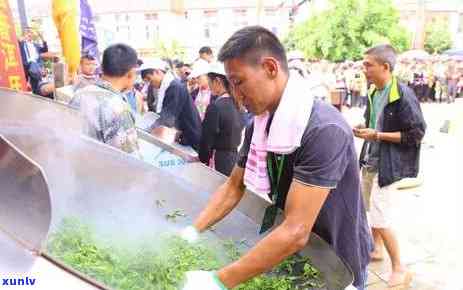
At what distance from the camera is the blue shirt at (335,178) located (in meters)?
1.54

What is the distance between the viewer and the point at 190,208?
8.65 feet

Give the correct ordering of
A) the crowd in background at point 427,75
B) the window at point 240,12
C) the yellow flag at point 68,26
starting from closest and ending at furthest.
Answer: the yellow flag at point 68,26 → the crowd in background at point 427,75 → the window at point 240,12

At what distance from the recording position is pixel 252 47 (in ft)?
5.18

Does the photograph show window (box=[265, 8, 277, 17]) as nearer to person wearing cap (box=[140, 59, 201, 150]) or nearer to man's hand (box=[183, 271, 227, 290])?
person wearing cap (box=[140, 59, 201, 150])

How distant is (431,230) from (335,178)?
372 centimetres

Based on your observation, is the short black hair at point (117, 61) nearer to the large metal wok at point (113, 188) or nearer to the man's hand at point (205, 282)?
the large metal wok at point (113, 188)

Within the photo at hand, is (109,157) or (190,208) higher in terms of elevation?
(109,157)

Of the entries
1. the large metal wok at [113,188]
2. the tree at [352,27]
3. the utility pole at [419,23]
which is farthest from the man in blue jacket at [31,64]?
the utility pole at [419,23]

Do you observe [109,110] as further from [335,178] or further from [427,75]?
[427,75]

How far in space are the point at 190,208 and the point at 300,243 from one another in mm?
1195

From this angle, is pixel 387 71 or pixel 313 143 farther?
pixel 387 71

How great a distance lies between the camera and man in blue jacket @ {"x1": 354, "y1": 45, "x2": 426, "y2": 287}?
11.3 ft

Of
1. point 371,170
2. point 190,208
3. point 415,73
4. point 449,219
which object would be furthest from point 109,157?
point 415,73

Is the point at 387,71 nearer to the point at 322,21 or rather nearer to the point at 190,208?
the point at 190,208
